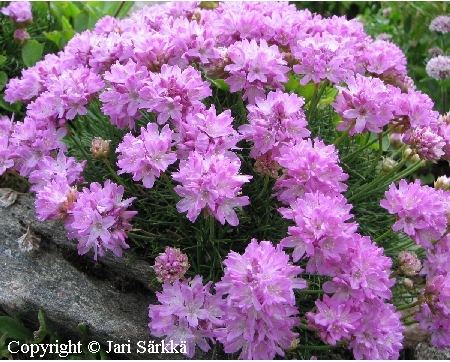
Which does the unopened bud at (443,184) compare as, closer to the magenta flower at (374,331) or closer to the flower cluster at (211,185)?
the magenta flower at (374,331)

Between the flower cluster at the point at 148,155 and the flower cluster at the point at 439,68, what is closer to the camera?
the flower cluster at the point at 148,155

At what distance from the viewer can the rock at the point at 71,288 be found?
2217 millimetres

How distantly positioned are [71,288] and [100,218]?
0.61 m

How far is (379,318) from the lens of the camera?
1.81 metres

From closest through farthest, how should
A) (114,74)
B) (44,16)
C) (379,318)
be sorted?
(379,318)
(114,74)
(44,16)

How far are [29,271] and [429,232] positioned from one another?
166 centimetres

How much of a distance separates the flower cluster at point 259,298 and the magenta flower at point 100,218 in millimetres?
440

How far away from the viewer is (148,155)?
185 cm

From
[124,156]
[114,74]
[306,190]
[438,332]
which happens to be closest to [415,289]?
[438,332]

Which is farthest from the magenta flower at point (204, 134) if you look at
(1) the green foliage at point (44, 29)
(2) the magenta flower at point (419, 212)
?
(1) the green foliage at point (44, 29)

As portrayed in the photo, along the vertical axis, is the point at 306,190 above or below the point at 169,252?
above

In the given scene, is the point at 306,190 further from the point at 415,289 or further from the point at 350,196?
the point at 415,289

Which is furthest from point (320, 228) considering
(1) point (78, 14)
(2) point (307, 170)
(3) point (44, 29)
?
(3) point (44, 29)

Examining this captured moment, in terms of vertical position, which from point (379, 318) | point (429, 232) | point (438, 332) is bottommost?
point (438, 332)
